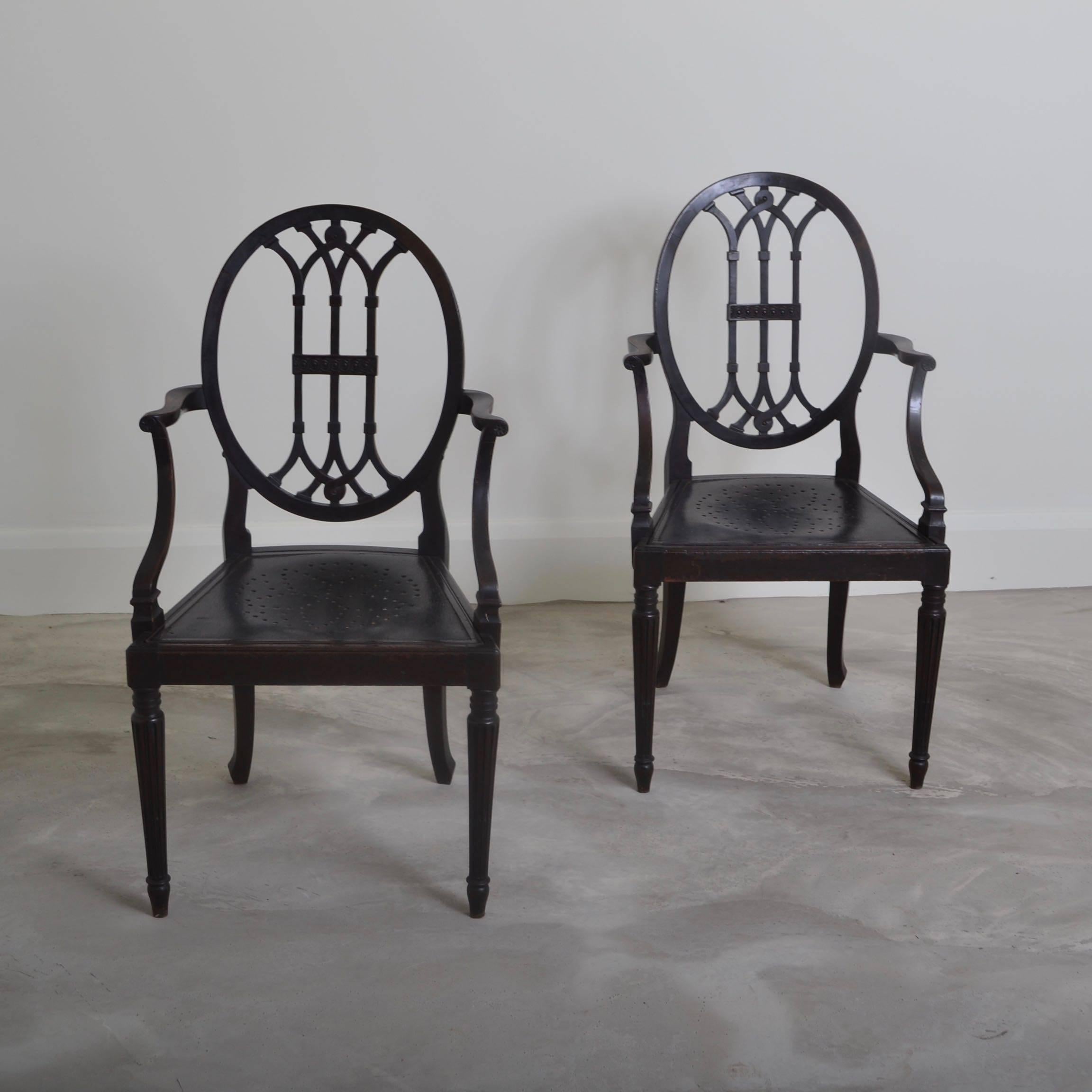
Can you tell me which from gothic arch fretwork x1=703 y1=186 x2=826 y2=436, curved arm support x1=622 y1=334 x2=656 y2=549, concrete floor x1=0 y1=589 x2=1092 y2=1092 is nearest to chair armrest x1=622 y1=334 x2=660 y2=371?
curved arm support x1=622 y1=334 x2=656 y2=549

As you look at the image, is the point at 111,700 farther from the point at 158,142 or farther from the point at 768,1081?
the point at 768,1081

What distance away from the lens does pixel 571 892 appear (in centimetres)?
176

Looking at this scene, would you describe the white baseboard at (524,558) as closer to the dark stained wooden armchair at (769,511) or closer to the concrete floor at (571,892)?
the concrete floor at (571,892)

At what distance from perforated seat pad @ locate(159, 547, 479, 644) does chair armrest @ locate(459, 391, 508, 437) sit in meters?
0.26

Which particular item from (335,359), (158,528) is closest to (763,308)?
(335,359)

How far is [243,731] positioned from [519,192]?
5.05ft

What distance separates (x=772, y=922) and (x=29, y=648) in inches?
74.1

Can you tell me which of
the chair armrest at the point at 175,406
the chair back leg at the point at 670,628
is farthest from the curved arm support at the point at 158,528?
the chair back leg at the point at 670,628

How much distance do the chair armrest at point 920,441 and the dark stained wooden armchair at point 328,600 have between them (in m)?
0.78

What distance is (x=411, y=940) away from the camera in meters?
1.62

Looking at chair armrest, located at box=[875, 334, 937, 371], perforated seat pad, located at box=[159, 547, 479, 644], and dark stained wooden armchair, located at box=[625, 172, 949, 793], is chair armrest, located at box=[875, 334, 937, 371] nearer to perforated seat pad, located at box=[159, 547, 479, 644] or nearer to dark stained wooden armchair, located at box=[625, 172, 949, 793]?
dark stained wooden armchair, located at box=[625, 172, 949, 793]

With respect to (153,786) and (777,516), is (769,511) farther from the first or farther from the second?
(153,786)

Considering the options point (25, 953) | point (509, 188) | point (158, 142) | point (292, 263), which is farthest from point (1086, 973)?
point (158, 142)

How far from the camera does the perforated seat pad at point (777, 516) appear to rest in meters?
2.02
